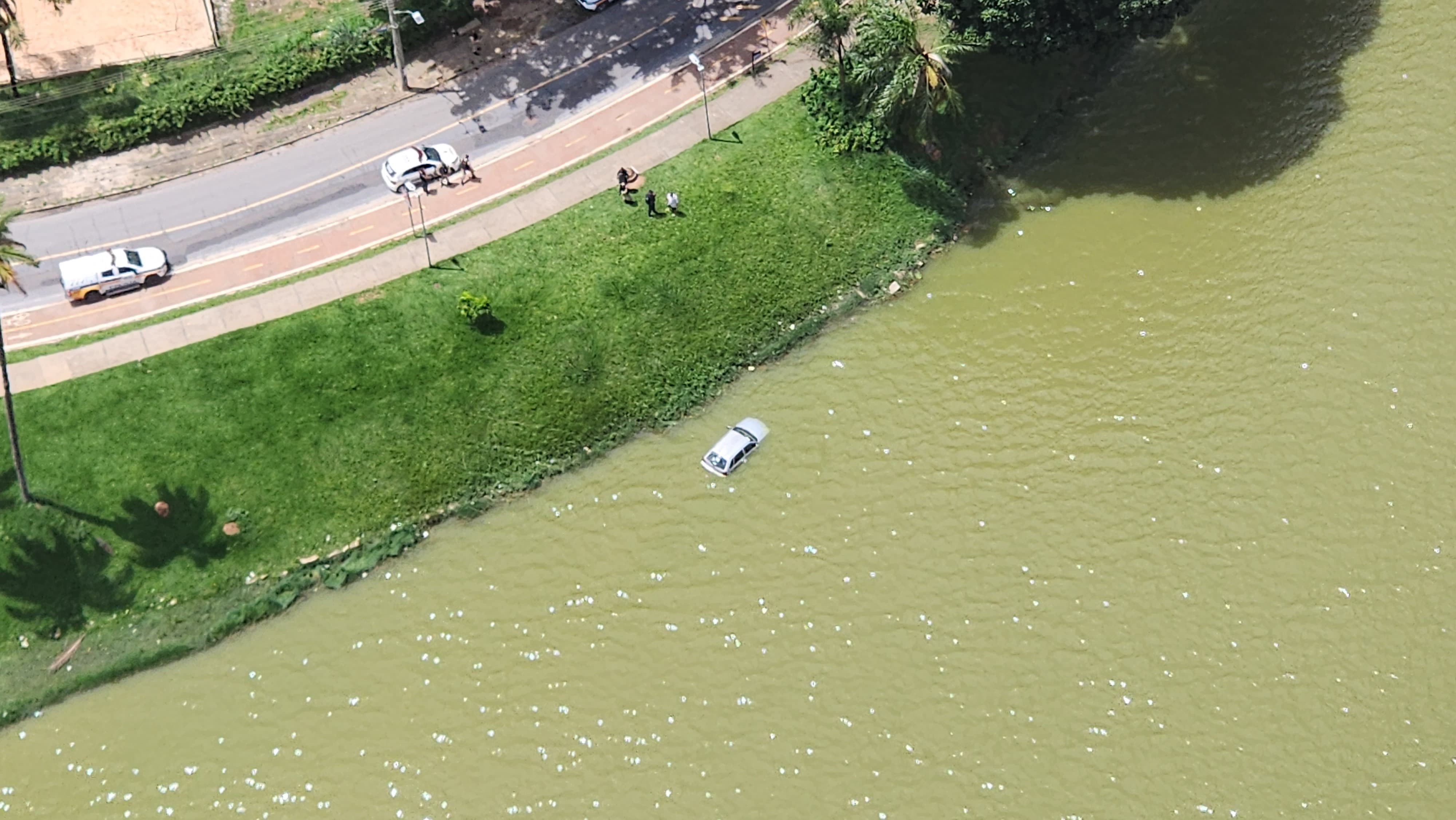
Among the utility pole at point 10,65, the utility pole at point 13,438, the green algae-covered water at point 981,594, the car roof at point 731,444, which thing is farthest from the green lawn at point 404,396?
the utility pole at point 10,65

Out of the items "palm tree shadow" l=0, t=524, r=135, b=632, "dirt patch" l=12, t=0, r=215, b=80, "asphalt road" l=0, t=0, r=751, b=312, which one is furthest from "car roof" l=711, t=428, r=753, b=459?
"dirt patch" l=12, t=0, r=215, b=80

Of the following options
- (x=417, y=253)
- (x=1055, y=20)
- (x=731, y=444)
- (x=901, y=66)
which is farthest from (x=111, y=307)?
(x=1055, y=20)

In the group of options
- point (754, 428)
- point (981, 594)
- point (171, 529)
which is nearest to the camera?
point (981, 594)

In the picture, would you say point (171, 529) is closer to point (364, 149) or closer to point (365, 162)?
point (365, 162)

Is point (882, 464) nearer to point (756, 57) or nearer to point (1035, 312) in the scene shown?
point (1035, 312)

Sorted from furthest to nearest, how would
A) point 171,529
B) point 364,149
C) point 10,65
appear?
1. point 364,149
2. point 10,65
3. point 171,529

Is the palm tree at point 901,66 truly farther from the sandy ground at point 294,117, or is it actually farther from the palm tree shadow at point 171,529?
the palm tree shadow at point 171,529

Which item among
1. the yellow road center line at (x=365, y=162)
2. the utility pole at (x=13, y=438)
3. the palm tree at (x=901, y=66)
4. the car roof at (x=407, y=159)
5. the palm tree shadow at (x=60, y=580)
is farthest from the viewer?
the car roof at (x=407, y=159)
